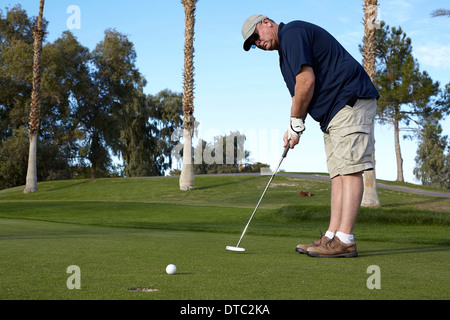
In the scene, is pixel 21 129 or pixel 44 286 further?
pixel 21 129

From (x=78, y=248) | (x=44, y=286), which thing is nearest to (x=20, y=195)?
(x=78, y=248)

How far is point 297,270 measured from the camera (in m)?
3.50

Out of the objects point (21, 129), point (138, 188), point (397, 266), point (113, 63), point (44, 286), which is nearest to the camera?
point (44, 286)

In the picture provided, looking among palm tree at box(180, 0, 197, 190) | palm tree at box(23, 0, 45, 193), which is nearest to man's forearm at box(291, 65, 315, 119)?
palm tree at box(180, 0, 197, 190)

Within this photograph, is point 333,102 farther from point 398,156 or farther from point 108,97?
point 108,97

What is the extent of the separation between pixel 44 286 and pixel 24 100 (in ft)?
145

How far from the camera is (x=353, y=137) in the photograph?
4.79 meters

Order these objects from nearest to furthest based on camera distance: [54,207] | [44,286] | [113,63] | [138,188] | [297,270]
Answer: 1. [44,286]
2. [297,270]
3. [54,207]
4. [138,188]
5. [113,63]

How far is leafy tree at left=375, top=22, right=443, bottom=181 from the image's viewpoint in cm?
3650

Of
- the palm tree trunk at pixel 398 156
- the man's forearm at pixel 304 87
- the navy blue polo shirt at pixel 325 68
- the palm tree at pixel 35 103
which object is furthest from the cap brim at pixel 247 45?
the palm tree trunk at pixel 398 156

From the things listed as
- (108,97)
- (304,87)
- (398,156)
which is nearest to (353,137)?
(304,87)

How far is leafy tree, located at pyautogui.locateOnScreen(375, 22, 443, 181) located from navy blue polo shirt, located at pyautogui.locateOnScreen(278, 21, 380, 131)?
106 ft

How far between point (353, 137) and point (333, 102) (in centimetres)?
41
